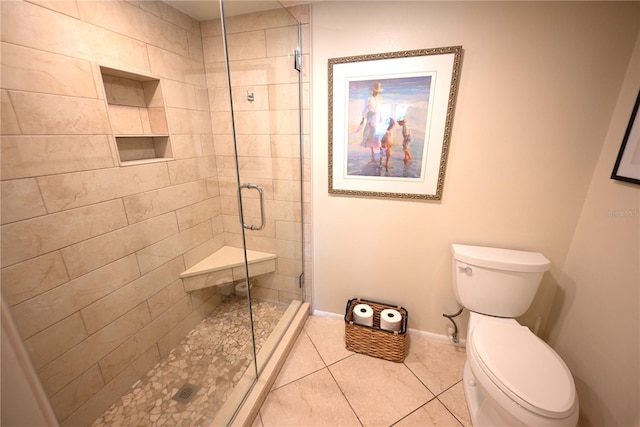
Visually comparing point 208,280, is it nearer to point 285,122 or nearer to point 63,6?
point 285,122

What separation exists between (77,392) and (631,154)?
9.34 ft

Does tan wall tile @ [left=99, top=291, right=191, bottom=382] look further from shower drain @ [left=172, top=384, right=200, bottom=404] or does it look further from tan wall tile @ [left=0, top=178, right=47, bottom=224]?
tan wall tile @ [left=0, top=178, right=47, bottom=224]

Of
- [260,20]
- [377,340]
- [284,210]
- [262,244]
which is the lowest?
[377,340]

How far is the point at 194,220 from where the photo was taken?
1897 millimetres

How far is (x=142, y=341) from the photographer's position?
1.54 m

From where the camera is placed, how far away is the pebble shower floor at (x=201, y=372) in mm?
1343

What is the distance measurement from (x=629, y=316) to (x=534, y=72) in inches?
47.1

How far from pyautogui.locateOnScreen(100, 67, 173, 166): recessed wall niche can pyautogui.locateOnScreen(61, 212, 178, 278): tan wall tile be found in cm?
39

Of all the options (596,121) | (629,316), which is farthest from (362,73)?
(629,316)

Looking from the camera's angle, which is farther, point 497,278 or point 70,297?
point 497,278

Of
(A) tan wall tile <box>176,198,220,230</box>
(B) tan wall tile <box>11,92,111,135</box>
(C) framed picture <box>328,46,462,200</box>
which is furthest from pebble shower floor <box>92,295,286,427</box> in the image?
(B) tan wall tile <box>11,92,111,135</box>

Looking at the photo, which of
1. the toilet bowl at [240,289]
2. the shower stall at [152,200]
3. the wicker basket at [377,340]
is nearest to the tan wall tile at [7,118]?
the shower stall at [152,200]

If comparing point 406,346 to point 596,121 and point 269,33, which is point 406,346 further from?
point 269,33

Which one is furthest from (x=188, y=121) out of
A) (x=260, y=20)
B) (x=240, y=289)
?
(x=240, y=289)
